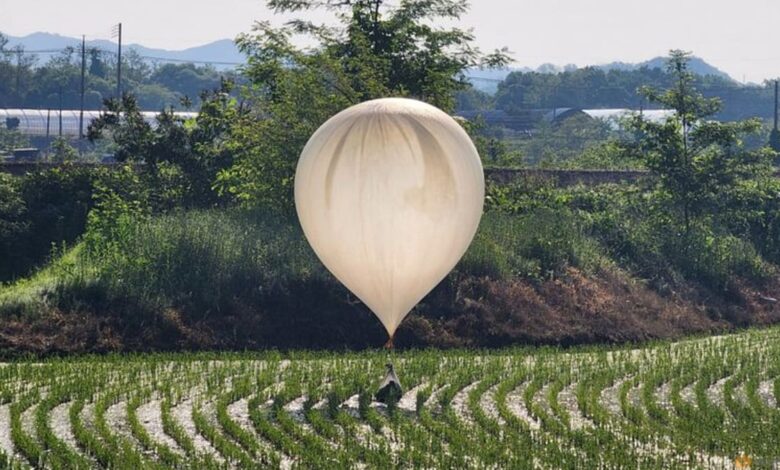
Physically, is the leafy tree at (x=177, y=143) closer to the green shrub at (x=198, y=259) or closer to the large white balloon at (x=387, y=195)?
the green shrub at (x=198, y=259)

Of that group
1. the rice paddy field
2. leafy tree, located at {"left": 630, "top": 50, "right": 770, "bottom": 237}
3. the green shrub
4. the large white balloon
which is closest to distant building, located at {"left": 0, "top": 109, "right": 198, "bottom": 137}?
leafy tree, located at {"left": 630, "top": 50, "right": 770, "bottom": 237}

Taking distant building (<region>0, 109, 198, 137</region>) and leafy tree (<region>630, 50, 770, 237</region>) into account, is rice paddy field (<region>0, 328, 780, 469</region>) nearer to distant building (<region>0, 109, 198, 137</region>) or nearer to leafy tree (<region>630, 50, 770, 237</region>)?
leafy tree (<region>630, 50, 770, 237</region>)

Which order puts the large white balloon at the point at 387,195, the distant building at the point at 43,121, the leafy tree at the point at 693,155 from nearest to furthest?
the large white balloon at the point at 387,195, the leafy tree at the point at 693,155, the distant building at the point at 43,121

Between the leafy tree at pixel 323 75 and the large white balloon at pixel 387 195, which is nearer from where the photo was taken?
the large white balloon at pixel 387 195

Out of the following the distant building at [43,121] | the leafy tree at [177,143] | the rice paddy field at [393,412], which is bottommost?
the distant building at [43,121]

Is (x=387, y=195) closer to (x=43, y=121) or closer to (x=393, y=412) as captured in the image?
(x=393, y=412)

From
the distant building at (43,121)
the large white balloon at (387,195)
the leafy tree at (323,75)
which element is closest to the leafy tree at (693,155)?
the leafy tree at (323,75)

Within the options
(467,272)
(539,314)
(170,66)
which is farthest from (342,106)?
(170,66)
